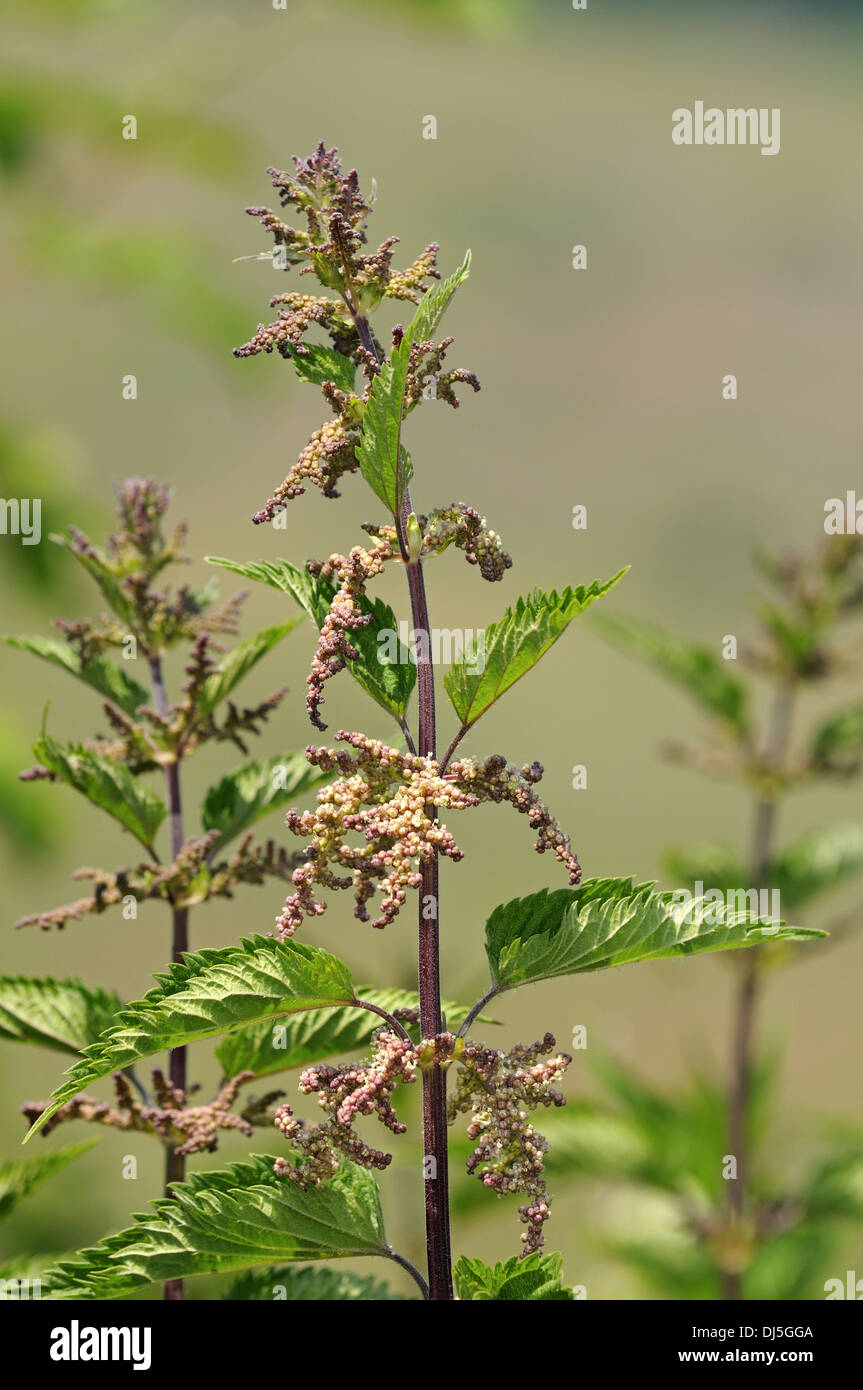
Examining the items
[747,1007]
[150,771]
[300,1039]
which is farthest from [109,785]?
[747,1007]

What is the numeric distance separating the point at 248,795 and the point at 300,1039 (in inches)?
15.5

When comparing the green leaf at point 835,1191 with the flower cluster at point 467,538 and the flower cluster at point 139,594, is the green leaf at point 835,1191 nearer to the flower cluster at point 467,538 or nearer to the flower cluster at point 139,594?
the flower cluster at point 139,594

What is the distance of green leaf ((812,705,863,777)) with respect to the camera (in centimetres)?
418

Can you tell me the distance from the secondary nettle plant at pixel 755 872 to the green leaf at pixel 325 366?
231 cm

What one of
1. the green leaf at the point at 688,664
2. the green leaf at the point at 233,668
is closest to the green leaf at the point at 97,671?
the green leaf at the point at 233,668

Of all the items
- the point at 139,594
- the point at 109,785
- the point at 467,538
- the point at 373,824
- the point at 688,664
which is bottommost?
the point at 373,824

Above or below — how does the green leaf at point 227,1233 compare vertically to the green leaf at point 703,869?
below

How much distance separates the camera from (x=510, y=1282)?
1503mm

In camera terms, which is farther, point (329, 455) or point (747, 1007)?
point (747, 1007)

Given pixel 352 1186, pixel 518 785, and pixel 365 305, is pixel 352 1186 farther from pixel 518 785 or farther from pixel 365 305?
pixel 365 305

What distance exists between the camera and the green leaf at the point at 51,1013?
1.95m

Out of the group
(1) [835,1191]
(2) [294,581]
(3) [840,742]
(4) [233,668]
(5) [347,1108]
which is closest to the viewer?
(5) [347,1108]

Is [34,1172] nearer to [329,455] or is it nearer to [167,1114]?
[167,1114]

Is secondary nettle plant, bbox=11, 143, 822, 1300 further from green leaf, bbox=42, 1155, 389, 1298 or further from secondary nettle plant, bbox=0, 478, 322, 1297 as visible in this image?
secondary nettle plant, bbox=0, 478, 322, 1297
